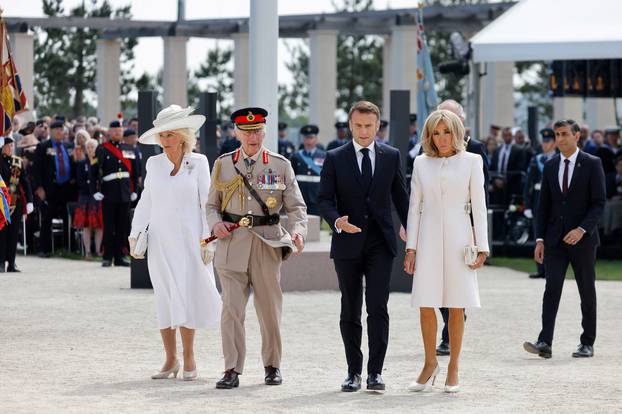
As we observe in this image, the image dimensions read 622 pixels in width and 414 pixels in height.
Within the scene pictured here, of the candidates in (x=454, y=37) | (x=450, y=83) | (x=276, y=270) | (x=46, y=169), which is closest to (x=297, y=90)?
(x=450, y=83)

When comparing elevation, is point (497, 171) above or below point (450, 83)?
below

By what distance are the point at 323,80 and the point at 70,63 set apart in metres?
17.6

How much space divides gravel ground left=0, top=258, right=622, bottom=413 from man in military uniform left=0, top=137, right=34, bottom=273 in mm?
1908

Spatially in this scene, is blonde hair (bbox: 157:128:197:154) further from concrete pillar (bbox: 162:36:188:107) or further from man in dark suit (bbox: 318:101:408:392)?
concrete pillar (bbox: 162:36:188:107)

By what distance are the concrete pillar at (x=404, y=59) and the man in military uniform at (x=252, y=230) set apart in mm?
25237

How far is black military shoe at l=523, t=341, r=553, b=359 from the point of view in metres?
11.9

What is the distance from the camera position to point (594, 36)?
2084 centimetres

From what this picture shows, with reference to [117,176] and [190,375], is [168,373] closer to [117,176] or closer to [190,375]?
[190,375]

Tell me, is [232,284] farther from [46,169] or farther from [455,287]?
[46,169]

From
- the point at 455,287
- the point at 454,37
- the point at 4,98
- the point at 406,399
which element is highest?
the point at 454,37

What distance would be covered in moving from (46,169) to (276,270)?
12506 millimetres

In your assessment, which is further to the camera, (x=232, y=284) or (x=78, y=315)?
(x=78, y=315)

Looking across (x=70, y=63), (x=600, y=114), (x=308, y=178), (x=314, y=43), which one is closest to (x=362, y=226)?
(x=308, y=178)

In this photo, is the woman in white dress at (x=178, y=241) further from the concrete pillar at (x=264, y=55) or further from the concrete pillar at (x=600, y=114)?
the concrete pillar at (x=600, y=114)
